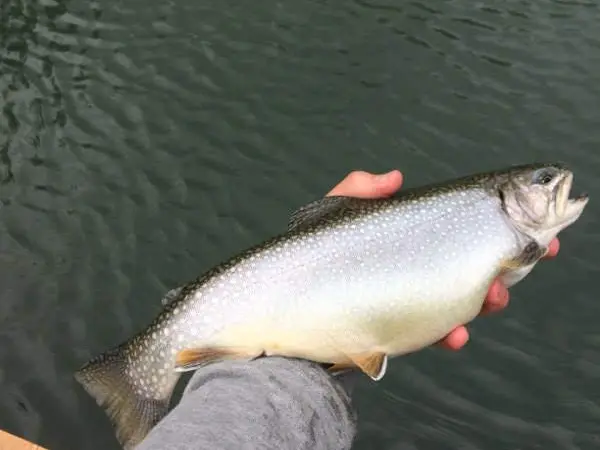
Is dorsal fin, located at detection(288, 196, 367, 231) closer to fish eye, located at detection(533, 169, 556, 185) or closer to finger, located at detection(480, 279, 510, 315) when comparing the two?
finger, located at detection(480, 279, 510, 315)

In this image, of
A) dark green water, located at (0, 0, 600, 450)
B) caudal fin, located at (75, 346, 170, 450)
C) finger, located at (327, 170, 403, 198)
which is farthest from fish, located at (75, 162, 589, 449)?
dark green water, located at (0, 0, 600, 450)

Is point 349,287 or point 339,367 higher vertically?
point 349,287

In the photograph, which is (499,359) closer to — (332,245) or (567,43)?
(332,245)

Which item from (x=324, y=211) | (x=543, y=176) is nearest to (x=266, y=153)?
(x=324, y=211)

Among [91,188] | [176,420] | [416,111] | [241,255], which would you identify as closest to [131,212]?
[91,188]

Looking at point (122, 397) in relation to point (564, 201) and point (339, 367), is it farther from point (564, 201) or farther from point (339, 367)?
point (564, 201)
